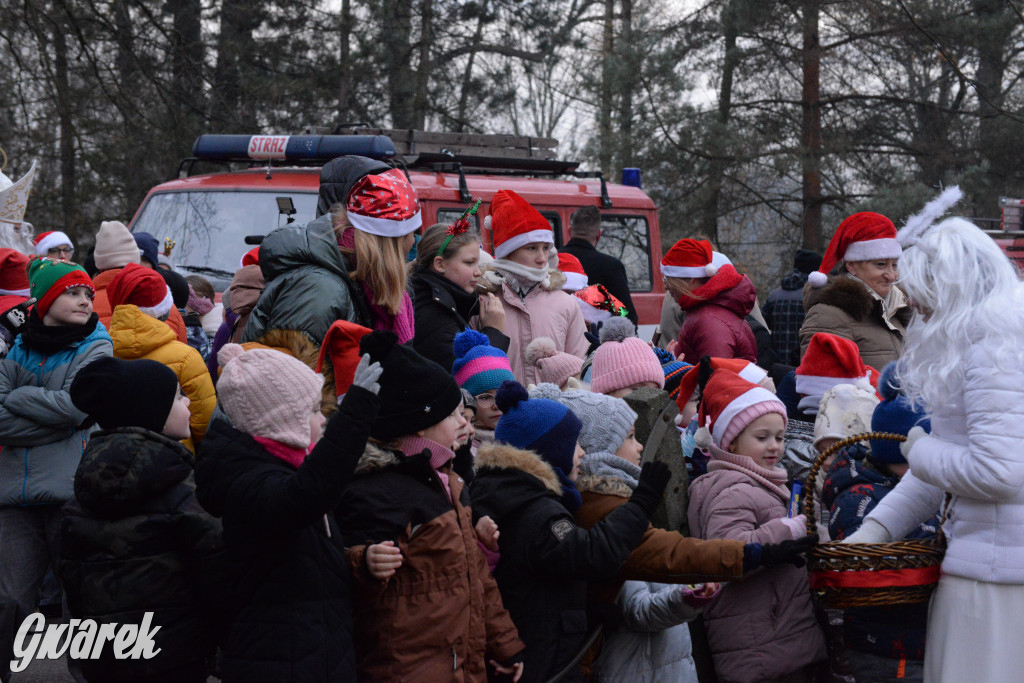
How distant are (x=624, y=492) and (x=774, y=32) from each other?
12.2 meters

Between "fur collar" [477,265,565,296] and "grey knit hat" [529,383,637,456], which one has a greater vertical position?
"fur collar" [477,265,565,296]

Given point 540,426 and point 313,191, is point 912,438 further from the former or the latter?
point 313,191

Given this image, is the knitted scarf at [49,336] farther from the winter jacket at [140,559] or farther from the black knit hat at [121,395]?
the winter jacket at [140,559]

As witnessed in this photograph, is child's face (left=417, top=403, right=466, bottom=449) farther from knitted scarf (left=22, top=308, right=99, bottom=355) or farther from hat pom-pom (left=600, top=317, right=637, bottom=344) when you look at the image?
knitted scarf (left=22, top=308, right=99, bottom=355)

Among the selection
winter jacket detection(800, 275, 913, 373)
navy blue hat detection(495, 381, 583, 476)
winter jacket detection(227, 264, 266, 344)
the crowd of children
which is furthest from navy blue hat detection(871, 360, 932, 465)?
winter jacket detection(227, 264, 266, 344)

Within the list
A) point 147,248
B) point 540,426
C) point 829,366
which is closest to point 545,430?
point 540,426

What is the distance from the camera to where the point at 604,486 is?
3.51 meters

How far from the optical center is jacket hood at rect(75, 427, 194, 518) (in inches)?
123

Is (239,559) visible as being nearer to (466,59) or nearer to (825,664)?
(825,664)

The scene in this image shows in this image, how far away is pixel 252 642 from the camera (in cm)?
287

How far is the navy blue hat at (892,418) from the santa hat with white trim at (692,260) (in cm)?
225

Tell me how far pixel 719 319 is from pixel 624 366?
146 cm

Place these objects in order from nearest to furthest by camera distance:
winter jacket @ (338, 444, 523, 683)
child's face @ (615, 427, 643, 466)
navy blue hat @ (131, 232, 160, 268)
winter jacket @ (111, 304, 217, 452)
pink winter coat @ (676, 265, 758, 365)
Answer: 1. winter jacket @ (338, 444, 523, 683)
2. child's face @ (615, 427, 643, 466)
3. winter jacket @ (111, 304, 217, 452)
4. pink winter coat @ (676, 265, 758, 365)
5. navy blue hat @ (131, 232, 160, 268)

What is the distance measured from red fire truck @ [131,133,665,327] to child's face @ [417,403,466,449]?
16.0 feet
